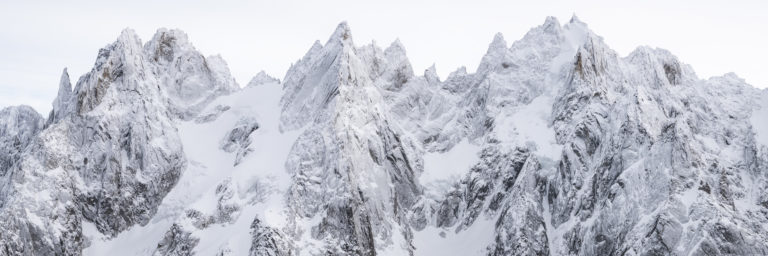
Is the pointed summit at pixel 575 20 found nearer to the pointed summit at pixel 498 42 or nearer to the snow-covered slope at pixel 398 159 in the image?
the snow-covered slope at pixel 398 159

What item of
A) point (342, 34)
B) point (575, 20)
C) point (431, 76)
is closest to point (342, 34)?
point (342, 34)

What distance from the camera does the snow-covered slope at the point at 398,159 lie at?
4552 inches

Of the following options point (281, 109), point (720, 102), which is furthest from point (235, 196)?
point (720, 102)

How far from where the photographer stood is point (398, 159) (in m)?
141

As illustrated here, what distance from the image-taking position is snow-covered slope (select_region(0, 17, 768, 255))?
116 metres

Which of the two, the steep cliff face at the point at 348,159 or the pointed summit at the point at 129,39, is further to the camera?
the pointed summit at the point at 129,39

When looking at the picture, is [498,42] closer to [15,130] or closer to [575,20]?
[575,20]

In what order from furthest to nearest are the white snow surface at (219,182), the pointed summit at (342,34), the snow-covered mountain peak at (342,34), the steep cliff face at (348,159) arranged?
the pointed summit at (342,34) → the snow-covered mountain peak at (342,34) → the steep cliff face at (348,159) → the white snow surface at (219,182)

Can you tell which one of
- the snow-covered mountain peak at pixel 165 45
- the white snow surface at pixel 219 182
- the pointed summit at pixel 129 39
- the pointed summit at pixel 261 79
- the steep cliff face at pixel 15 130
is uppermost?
the snow-covered mountain peak at pixel 165 45

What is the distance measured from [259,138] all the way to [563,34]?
7058 cm

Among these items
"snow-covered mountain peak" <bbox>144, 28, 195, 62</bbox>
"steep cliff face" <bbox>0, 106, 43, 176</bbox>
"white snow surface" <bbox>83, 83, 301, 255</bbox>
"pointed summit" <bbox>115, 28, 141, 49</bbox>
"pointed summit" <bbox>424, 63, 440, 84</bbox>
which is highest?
Result: "snow-covered mountain peak" <bbox>144, 28, 195, 62</bbox>

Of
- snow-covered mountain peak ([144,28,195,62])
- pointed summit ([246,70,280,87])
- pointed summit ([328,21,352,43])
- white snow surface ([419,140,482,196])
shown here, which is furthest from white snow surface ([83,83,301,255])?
white snow surface ([419,140,482,196])

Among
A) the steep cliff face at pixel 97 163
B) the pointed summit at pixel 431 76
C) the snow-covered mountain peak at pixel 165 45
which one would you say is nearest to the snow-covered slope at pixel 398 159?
the steep cliff face at pixel 97 163

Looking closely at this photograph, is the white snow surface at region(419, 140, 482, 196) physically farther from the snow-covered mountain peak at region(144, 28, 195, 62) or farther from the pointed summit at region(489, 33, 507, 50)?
the snow-covered mountain peak at region(144, 28, 195, 62)
